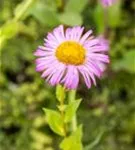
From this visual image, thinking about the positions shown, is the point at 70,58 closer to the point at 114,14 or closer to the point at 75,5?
the point at 75,5

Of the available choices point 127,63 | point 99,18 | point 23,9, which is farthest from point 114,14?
point 23,9

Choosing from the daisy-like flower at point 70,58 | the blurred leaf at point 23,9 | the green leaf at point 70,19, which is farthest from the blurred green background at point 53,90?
the daisy-like flower at point 70,58

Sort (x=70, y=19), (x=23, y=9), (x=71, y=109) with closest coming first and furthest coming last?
1. (x=71, y=109)
2. (x=23, y=9)
3. (x=70, y=19)

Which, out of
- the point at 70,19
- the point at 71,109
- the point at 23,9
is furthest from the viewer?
the point at 70,19

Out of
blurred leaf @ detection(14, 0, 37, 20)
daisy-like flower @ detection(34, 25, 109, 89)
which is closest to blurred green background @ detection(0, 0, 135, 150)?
blurred leaf @ detection(14, 0, 37, 20)

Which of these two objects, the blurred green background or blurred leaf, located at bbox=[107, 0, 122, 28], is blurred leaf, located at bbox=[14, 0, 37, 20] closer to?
the blurred green background

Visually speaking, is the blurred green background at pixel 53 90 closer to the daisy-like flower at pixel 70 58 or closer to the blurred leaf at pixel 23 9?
the blurred leaf at pixel 23 9

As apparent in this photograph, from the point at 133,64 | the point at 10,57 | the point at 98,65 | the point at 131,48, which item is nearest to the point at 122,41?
the point at 131,48
